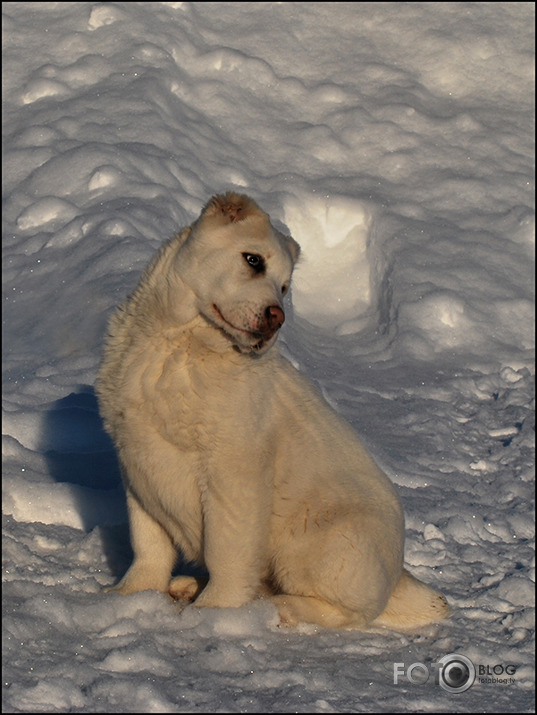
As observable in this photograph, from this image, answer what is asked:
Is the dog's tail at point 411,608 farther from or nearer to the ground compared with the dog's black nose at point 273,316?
nearer to the ground

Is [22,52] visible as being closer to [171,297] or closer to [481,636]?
[171,297]

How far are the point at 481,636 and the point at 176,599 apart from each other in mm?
1399

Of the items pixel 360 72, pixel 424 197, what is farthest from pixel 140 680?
pixel 360 72

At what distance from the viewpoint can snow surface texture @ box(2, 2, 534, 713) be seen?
3742 millimetres

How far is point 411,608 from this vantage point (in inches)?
172

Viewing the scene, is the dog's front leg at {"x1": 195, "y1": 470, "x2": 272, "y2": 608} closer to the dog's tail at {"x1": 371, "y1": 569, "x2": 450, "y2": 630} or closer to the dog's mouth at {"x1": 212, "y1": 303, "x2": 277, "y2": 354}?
the dog's mouth at {"x1": 212, "y1": 303, "x2": 277, "y2": 354}

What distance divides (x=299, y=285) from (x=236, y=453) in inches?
179

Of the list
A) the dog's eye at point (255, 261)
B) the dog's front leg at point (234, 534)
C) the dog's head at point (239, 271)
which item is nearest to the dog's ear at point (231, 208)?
the dog's head at point (239, 271)

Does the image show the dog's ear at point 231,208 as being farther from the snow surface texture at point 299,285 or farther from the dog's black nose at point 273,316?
the snow surface texture at point 299,285

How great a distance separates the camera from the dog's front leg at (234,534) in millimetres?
3893

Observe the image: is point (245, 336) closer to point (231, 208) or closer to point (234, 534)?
point (231, 208)

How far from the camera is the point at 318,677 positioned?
3592mm

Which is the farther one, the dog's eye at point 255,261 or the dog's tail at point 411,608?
the dog's tail at point 411,608

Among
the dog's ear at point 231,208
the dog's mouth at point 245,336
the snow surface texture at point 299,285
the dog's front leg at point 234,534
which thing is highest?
the dog's ear at point 231,208
